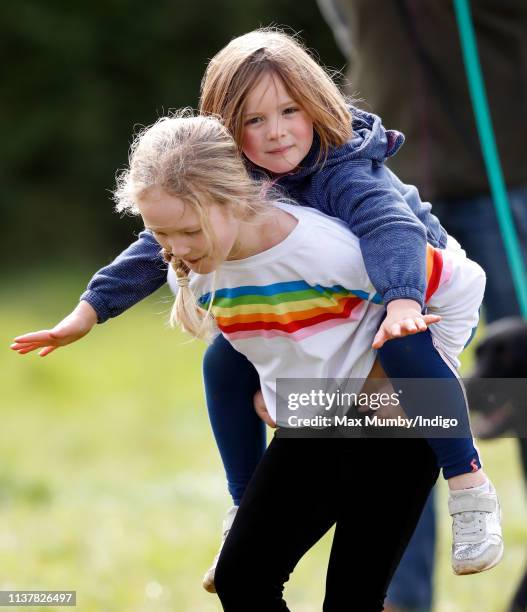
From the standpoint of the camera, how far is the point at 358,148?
267cm

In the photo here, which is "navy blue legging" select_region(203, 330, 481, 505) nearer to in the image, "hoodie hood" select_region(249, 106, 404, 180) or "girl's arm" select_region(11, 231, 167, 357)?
"girl's arm" select_region(11, 231, 167, 357)

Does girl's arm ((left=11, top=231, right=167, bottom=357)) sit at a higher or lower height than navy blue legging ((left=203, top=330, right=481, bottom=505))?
higher

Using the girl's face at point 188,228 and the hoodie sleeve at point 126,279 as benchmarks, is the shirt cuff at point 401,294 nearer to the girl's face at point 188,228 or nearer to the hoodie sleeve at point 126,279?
the girl's face at point 188,228

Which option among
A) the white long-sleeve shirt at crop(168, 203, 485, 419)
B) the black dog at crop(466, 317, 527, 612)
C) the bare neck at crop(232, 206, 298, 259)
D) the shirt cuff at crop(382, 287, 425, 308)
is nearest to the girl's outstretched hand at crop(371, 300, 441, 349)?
the shirt cuff at crop(382, 287, 425, 308)

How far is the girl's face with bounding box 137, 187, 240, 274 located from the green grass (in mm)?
525

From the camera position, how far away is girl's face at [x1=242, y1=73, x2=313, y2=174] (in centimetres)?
266

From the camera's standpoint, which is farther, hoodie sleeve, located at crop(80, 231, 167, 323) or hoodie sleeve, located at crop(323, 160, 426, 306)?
hoodie sleeve, located at crop(80, 231, 167, 323)

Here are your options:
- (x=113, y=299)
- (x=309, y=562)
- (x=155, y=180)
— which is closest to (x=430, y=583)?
(x=309, y=562)

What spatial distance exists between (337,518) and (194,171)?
2.71 ft

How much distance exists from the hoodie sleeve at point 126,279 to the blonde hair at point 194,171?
167 mm

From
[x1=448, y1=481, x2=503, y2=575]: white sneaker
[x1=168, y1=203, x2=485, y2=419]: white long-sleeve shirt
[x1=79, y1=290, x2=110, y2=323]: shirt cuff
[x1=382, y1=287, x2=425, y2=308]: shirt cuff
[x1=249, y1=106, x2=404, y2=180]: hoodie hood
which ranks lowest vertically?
[x1=448, y1=481, x2=503, y2=575]: white sneaker

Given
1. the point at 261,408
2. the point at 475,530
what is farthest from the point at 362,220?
the point at 475,530

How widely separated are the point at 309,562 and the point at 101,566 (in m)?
0.95

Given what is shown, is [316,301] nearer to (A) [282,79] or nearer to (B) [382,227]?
(B) [382,227]
